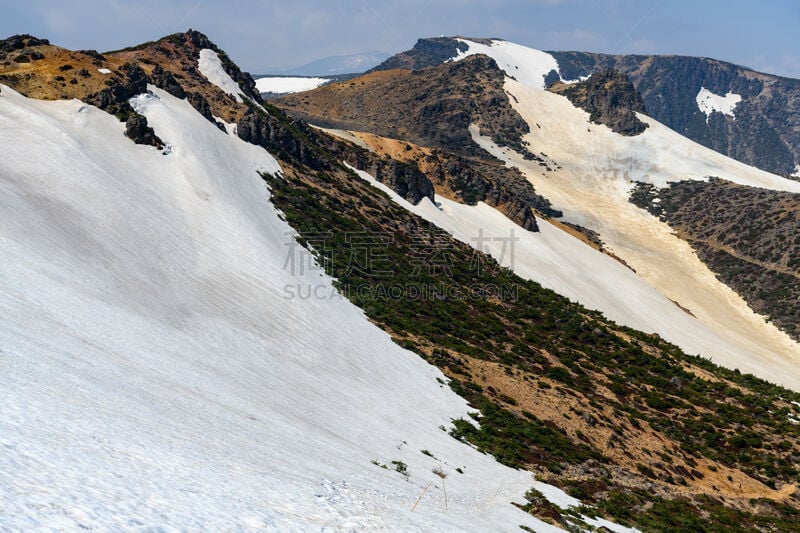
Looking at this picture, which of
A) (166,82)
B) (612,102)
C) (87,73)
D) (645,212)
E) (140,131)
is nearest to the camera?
(140,131)

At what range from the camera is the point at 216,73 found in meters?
75.3

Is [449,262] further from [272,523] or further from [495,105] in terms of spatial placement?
[495,105]

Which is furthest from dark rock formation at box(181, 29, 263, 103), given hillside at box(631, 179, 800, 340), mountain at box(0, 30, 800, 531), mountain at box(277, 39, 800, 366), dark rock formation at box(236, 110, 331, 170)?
hillside at box(631, 179, 800, 340)

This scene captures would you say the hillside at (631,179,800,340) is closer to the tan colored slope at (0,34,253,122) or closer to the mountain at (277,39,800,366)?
the mountain at (277,39,800,366)

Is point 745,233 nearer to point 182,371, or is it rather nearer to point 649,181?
point 649,181

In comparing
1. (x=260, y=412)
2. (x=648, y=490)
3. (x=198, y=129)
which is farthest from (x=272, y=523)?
(x=198, y=129)

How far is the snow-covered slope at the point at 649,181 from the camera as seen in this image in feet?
289

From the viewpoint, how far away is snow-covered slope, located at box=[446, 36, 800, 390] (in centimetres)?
8806

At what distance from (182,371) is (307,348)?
12242mm

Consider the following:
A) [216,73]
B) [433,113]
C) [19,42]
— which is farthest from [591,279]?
[433,113]

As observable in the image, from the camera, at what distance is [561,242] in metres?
90.9

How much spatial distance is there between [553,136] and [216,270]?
6302 inches

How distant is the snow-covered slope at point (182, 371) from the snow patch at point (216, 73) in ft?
73.1

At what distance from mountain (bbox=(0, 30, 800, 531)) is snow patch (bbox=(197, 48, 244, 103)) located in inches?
18.4
